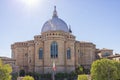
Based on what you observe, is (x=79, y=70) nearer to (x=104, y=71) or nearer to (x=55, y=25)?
(x=55, y=25)

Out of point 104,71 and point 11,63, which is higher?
point 11,63

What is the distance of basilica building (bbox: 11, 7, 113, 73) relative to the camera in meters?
54.6

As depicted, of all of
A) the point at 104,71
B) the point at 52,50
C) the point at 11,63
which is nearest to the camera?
the point at 104,71

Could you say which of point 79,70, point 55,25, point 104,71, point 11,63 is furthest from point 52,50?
point 104,71

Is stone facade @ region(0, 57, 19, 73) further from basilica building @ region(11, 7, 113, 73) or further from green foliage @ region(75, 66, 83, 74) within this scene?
green foliage @ region(75, 66, 83, 74)

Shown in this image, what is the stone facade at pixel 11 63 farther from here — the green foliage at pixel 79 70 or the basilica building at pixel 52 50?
the green foliage at pixel 79 70

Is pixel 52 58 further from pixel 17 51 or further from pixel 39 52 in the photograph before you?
pixel 17 51

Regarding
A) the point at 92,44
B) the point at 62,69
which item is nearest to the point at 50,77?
the point at 62,69

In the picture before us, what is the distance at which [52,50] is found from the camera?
54688 millimetres

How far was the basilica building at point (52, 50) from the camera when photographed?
54.6 metres

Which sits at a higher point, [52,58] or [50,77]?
[52,58]

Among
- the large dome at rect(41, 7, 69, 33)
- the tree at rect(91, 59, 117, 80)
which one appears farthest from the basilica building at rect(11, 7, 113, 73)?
the tree at rect(91, 59, 117, 80)

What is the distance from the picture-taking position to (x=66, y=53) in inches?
2210

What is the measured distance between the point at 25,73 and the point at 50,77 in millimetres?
7137
